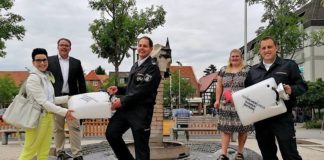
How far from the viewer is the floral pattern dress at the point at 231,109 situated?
6.61 metres

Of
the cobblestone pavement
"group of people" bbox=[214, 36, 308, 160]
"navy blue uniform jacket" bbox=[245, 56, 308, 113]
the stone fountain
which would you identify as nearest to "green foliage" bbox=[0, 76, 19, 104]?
the cobblestone pavement

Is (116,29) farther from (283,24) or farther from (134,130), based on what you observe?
(134,130)

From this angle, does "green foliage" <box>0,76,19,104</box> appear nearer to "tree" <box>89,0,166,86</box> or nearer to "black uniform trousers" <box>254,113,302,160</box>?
"tree" <box>89,0,166,86</box>

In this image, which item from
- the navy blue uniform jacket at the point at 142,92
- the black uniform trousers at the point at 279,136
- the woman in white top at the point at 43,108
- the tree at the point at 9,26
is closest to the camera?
the black uniform trousers at the point at 279,136

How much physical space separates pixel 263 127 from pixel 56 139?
333cm

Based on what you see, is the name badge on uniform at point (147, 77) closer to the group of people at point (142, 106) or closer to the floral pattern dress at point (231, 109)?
the group of people at point (142, 106)

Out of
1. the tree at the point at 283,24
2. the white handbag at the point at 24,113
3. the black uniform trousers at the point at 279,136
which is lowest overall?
the black uniform trousers at the point at 279,136

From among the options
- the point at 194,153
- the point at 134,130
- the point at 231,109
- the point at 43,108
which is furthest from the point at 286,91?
the point at 194,153

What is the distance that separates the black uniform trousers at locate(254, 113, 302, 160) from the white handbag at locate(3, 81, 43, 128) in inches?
106

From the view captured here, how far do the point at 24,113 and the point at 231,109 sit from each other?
291 cm

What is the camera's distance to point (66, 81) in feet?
22.7

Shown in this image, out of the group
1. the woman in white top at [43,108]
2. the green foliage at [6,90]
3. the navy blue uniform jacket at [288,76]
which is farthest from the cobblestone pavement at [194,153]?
the green foliage at [6,90]

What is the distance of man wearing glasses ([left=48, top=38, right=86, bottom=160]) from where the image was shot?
6855mm

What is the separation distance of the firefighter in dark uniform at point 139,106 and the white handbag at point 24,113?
916 millimetres
